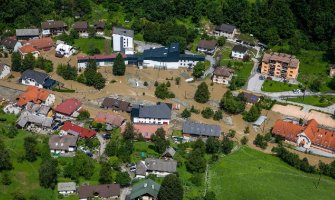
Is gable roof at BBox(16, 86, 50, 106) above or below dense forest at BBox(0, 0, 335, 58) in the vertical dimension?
below

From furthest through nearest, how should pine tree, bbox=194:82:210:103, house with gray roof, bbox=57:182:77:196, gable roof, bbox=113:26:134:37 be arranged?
1. gable roof, bbox=113:26:134:37
2. pine tree, bbox=194:82:210:103
3. house with gray roof, bbox=57:182:77:196

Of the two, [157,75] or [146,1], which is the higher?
[146,1]

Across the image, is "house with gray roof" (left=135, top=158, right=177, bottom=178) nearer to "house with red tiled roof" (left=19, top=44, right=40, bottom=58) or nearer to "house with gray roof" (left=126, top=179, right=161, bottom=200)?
"house with gray roof" (left=126, top=179, right=161, bottom=200)

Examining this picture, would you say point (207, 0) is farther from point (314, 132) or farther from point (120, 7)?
point (314, 132)

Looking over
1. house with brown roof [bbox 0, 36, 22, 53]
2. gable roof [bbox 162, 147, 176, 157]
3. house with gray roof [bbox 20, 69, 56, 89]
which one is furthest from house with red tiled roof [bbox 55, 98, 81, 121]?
house with brown roof [bbox 0, 36, 22, 53]

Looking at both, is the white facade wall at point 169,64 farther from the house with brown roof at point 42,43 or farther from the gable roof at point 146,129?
the gable roof at point 146,129

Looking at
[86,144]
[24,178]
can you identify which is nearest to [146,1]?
[86,144]

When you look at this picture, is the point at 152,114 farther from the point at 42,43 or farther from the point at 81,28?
the point at 81,28
